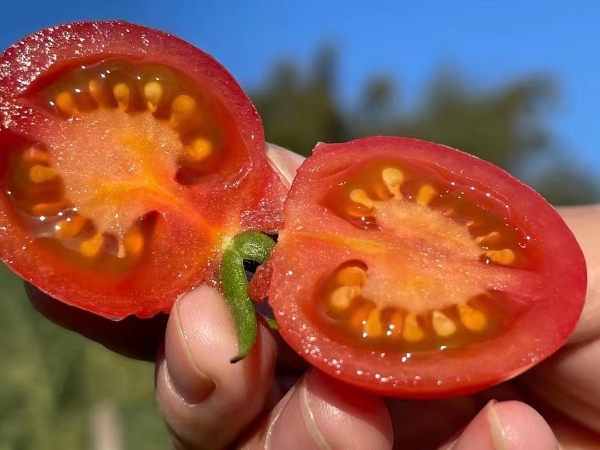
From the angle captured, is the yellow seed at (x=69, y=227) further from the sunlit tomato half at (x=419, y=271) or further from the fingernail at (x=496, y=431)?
the fingernail at (x=496, y=431)

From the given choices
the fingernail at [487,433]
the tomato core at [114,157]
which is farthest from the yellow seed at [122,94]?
the fingernail at [487,433]

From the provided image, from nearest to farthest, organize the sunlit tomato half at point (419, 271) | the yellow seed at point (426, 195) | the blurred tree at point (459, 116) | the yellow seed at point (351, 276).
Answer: the sunlit tomato half at point (419, 271), the yellow seed at point (351, 276), the yellow seed at point (426, 195), the blurred tree at point (459, 116)

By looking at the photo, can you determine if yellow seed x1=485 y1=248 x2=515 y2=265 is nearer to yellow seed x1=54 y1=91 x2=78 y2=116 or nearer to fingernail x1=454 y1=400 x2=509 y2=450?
fingernail x1=454 y1=400 x2=509 y2=450

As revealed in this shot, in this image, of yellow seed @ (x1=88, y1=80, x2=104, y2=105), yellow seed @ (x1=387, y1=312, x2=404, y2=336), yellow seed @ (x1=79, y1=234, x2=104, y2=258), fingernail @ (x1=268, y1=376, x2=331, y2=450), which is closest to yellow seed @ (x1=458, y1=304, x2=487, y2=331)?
yellow seed @ (x1=387, y1=312, x2=404, y2=336)

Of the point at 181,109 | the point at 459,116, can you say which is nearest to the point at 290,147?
the point at 459,116

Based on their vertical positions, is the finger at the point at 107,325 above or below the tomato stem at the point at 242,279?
below

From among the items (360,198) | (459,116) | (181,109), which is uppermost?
(181,109)

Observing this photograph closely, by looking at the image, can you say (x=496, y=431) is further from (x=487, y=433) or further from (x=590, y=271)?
(x=590, y=271)
